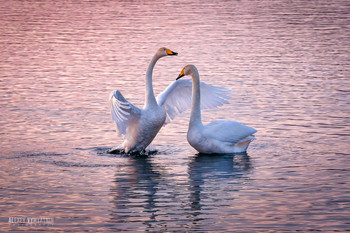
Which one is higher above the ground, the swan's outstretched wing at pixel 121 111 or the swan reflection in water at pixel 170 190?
the swan's outstretched wing at pixel 121 111

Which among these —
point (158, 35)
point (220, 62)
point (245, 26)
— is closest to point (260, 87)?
point (220, 62)

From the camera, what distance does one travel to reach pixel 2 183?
11742mm

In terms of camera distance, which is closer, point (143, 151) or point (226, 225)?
point (226, 225)

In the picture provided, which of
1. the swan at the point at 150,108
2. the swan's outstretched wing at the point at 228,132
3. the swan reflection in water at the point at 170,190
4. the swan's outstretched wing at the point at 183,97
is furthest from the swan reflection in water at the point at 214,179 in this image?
the swan's outstretched wing at the point at 183,97

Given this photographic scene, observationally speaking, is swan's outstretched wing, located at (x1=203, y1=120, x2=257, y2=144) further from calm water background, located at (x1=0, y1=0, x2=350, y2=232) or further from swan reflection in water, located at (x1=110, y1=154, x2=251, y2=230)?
calm water background, located at (x1=0, y1=0, x2=350, y2=232)

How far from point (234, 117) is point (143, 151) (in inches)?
135

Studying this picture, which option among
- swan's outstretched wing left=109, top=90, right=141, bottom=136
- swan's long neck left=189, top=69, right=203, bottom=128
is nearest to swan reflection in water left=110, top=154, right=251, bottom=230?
swan's outstretched wing left=109, top=90, right=141, bottom=136

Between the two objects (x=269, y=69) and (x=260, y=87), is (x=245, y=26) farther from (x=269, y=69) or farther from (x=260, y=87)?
(x=260, y=87)

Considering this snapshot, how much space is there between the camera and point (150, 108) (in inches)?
544

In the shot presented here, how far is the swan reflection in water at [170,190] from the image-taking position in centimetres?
980

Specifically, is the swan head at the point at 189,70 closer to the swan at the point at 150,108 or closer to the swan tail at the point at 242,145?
the swan at the point at 150,108

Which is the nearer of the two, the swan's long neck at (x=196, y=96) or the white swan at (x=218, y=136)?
the white swan at (x=218, y=136)

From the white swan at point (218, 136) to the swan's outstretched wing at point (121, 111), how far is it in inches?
41.1

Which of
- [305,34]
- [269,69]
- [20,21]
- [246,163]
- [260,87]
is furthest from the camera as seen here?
[20,21]
